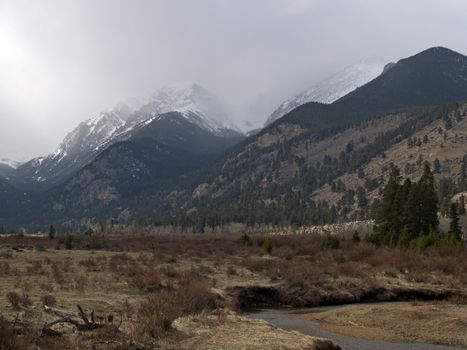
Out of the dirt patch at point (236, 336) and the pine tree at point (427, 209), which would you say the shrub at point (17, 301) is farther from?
the pine tree at point (427, 209)

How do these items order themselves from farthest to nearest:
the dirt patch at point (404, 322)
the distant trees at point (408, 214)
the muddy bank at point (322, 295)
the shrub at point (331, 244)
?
the distant trees at point (408, 214) < the shrub at point (331, 244) < the muddy bank at point (322, 295) < the dirt patch at point (404, 322)

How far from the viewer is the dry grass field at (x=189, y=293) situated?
73.9 ft

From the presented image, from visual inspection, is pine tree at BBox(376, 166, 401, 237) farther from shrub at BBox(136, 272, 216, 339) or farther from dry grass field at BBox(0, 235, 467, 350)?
shrub at BBox(136, 272, 216, 339)

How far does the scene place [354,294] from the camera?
151 ft

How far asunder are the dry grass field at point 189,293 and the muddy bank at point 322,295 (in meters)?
0.08

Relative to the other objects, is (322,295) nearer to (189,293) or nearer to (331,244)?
(189,293)

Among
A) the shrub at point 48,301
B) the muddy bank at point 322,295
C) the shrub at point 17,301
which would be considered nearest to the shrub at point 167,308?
the shrub at point 48,301

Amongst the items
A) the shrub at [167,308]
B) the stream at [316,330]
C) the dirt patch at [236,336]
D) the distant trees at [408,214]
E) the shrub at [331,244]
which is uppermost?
the distant trees at [408,214]

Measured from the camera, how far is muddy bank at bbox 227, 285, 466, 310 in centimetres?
4391

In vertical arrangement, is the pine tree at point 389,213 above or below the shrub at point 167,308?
above

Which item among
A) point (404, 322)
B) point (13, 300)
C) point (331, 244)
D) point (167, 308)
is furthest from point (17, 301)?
point (331, 244)

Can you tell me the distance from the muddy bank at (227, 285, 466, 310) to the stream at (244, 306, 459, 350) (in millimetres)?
2469

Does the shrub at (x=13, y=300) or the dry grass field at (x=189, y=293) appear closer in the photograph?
the dry grass field at (x=189, y=293)

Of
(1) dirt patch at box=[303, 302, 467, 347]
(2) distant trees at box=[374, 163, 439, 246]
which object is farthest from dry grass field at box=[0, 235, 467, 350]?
(2) distant trees at box=[374, 163, 439, 246]
